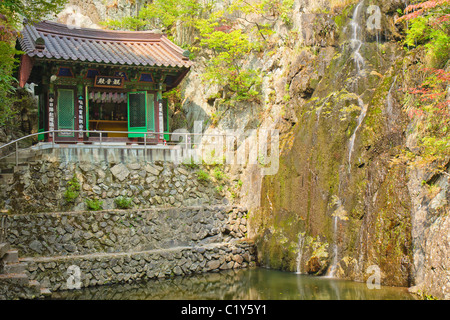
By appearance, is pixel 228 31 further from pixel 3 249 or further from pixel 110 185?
pixel 3 249

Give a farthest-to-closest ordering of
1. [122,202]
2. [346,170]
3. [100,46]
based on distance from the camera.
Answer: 1. [100,46]
2. [122,202]
3. [346,170]

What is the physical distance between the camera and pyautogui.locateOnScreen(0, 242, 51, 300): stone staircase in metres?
10.2

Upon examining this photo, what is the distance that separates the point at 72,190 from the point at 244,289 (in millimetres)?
7188

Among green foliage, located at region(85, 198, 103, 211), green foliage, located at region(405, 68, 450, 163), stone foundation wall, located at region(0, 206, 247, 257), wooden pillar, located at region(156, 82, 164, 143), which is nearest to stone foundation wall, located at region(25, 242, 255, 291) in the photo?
stone foundation wall, located at region(0, 206, 247, 257)

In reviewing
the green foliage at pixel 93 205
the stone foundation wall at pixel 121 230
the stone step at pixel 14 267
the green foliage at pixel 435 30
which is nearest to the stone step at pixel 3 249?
the stone step at pixel 14 267

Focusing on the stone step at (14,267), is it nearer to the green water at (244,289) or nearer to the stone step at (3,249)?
the stone step at (3,249)

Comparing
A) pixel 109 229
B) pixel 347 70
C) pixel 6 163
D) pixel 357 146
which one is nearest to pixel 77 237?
pixel 109 229

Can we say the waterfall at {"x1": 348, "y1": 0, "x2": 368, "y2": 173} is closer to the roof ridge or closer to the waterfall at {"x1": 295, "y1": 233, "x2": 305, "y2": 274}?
the waterfall at {"x1": 295, "y1": 233, "x2": 305, "y2": 274}

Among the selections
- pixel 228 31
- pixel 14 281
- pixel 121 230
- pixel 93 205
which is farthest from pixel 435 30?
pixel 14 281

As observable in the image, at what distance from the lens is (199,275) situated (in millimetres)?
14484

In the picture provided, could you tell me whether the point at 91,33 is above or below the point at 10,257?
above

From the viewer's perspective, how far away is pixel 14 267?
11.1 m

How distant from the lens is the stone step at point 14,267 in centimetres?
1098

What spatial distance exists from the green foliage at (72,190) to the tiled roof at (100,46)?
5027 millimetres
